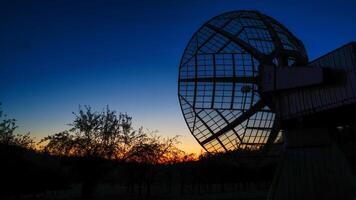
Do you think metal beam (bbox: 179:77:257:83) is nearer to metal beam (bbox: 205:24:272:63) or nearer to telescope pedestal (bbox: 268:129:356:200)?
metal beam (bbox: 205:24:272:63)

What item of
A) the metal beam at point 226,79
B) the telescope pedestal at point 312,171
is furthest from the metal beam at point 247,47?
the telescope pedestal at point 312,171

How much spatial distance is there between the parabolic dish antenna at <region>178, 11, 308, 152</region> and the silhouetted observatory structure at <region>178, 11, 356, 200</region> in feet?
0.14

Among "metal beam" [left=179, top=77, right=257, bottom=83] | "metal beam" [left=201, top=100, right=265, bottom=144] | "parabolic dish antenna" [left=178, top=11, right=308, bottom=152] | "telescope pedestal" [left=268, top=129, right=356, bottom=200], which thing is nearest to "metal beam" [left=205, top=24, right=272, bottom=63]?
"parabolic dish antenna" [left=178, top=11, right=308, bottom=152]

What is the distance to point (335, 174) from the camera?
1297 cm

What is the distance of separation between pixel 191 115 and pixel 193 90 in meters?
1.33

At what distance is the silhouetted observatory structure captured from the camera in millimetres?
12406

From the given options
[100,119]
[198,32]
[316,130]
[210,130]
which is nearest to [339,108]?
[316,130]

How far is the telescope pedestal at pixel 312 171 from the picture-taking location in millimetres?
12891

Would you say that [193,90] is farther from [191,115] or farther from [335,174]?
[335,174]

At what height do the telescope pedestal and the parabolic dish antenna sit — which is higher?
the parabolic dish antenna

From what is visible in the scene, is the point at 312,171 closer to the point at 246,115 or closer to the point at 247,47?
the point at 246,115

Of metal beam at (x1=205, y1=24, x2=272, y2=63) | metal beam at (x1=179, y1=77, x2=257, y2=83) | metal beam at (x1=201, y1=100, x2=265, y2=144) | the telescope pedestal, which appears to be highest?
metal beam at (x1=205, y1=24, x2=272, y2=63)

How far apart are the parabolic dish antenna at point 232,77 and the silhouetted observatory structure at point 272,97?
44mm

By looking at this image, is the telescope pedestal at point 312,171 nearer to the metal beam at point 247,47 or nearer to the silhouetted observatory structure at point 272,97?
the silhouetted observatory structure at point 272,97
